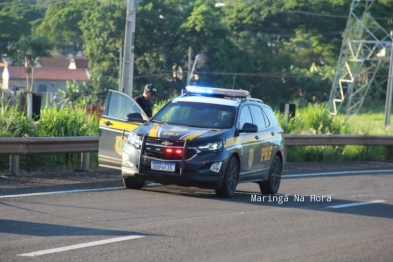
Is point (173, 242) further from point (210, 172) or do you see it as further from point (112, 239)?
point (210, 172)

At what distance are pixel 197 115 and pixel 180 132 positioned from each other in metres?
1.06

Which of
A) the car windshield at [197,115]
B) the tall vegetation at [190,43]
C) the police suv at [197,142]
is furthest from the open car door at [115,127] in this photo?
the tall vegetation at [190,43]

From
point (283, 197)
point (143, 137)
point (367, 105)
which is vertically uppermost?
point (143, 137)

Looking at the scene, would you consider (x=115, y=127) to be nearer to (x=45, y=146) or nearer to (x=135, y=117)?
(x=135, y=117)

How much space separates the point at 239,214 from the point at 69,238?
3.16 m

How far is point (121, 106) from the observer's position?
Result: 13477 millimetres

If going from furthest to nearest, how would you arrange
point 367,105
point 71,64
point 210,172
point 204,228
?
point 367,105, point 71,64, point 210,172, point 204,228

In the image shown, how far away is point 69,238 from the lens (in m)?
7.95

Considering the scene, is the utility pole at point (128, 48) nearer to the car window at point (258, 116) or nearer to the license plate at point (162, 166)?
the car window at point (258, 116)

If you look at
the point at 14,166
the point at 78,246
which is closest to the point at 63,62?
the point at 14,166

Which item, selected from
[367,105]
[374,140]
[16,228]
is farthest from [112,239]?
[367,105]

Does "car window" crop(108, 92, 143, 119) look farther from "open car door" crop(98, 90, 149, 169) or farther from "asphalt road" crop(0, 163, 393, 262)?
"asphalt road" crop(0, 163, 393, 262)

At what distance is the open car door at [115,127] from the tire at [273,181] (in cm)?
245

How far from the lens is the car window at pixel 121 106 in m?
13.4
